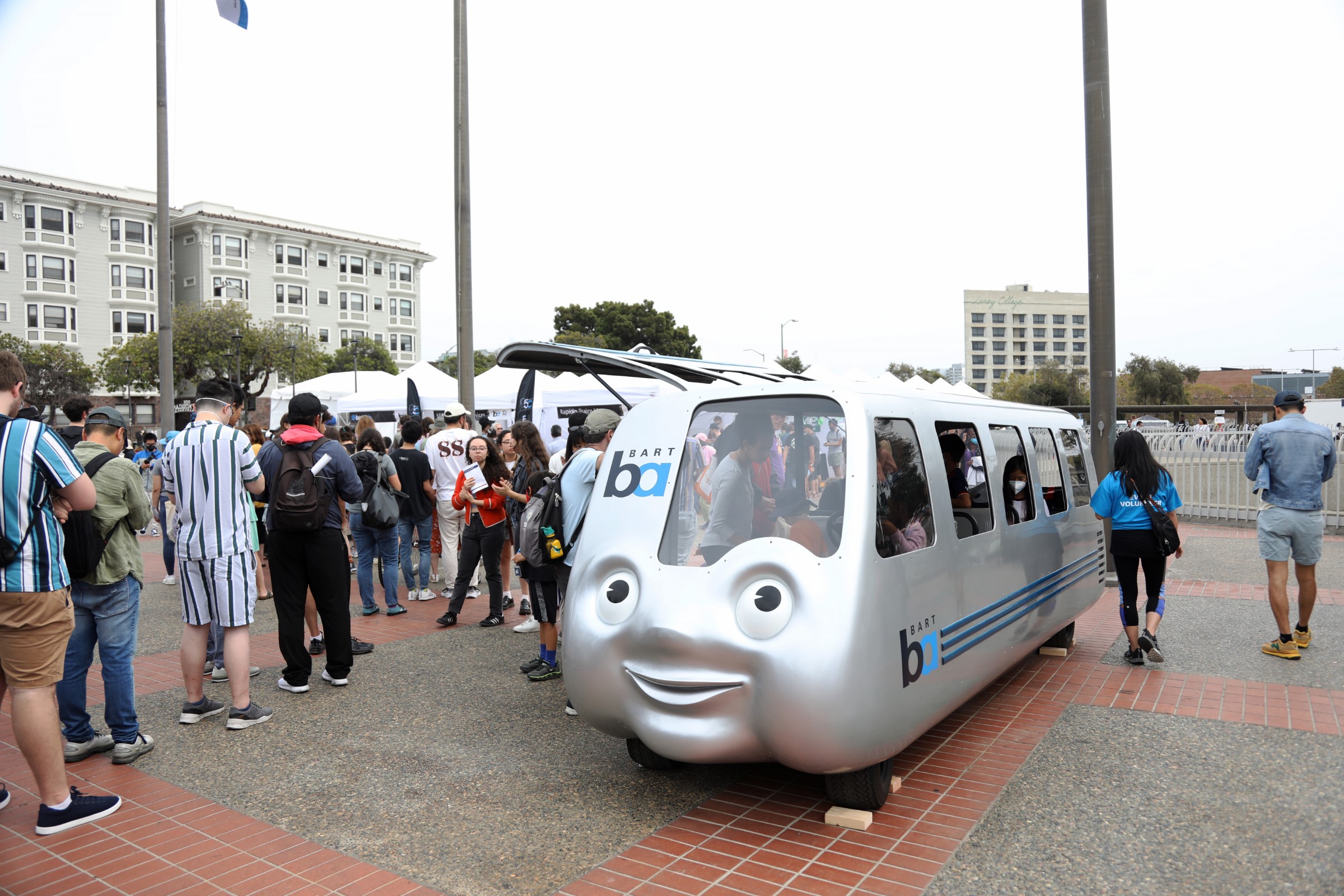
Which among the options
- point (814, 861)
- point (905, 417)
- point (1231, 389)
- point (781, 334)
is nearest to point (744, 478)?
point (905, 417)

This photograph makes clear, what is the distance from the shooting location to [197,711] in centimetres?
525

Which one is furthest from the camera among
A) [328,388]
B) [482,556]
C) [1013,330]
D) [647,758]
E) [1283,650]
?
[1013,330]

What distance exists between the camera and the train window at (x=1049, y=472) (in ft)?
18.9

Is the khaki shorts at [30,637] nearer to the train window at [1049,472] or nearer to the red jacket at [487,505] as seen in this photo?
the red jacket at [487,505]

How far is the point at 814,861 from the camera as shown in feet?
11.4

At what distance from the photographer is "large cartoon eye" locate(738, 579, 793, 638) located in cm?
354

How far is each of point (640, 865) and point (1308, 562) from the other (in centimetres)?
553

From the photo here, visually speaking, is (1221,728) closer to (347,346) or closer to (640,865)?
(640,865)

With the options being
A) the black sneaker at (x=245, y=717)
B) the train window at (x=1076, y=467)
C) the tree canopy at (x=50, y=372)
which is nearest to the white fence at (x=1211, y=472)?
the train window at (x=1076, y=467)

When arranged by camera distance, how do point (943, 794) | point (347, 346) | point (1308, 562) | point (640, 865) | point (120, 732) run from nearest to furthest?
point (640, 865), point (943, 794), point (120, 732), point (1308, 562), point (347, 346)

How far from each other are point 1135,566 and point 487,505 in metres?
5.05

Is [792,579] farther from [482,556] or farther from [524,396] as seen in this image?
[524,396]

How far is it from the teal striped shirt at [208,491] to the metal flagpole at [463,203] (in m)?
6.30

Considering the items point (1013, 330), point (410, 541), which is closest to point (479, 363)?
point (410, 541)
